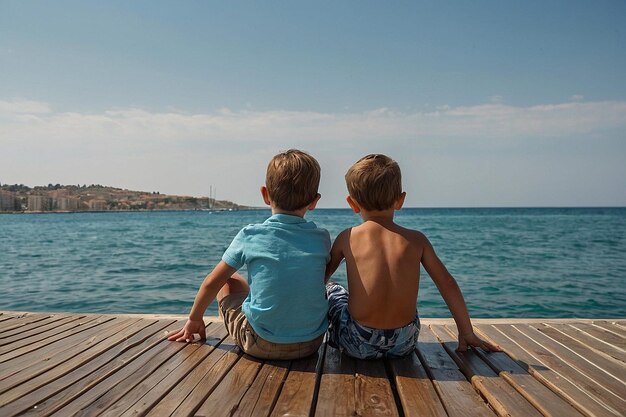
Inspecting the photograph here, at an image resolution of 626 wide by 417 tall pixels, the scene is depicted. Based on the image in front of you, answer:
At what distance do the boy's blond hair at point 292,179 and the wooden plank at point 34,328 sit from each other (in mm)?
2305

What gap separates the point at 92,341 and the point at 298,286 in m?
1.66

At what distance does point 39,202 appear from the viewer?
3957 inches

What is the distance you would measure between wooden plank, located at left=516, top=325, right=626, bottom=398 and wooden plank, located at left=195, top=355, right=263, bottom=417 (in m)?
1.84

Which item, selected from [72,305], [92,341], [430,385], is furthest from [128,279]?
[430,385]

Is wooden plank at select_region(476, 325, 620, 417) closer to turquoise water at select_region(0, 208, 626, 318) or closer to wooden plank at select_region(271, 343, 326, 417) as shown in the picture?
wooden plank at select_region(271, 343, 326, 417)

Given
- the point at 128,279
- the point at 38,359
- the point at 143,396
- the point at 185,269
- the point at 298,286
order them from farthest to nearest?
the point at 185,269 < the point at 128,279 < the point at 38,359 < the point at 298,286 < the point at 143,396

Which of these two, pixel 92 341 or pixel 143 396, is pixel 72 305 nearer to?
pixel 92 341

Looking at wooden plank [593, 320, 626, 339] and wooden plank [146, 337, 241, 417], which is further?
wooden plank [593, 320, 626, 339]

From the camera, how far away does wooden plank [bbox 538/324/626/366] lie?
2.78 metres

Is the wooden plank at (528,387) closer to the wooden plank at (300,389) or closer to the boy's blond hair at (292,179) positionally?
the wooden plank at (300,389)

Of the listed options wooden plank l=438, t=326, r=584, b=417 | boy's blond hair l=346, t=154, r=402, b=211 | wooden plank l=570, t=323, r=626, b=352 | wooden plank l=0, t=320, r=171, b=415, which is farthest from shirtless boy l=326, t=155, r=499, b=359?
wooden plank l=0, t=320, r=171, b=415

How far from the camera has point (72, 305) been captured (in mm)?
8609

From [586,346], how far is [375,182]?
196 centimetres

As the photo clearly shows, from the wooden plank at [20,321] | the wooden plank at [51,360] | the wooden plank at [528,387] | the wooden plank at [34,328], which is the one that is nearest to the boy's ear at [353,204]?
the wooden plank at [528,387]
